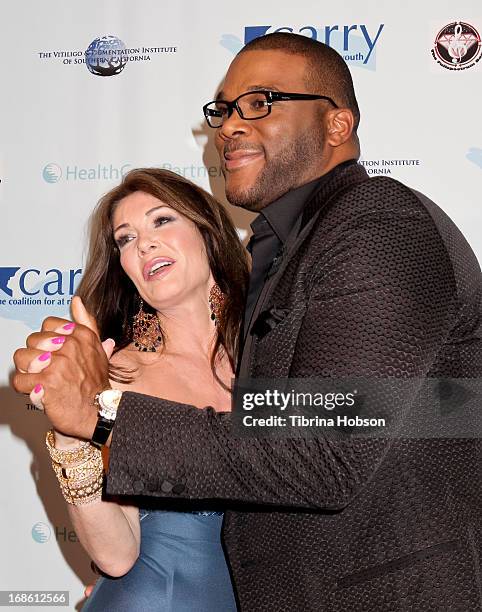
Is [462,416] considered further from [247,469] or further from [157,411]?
[157,411]

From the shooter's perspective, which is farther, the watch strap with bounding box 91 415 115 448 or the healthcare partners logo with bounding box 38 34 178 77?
the healthcare partners logo with bounding box 38 34 178 77

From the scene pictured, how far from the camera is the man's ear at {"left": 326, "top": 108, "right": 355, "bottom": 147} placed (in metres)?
1.98

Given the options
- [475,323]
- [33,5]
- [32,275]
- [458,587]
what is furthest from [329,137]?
[33,5]

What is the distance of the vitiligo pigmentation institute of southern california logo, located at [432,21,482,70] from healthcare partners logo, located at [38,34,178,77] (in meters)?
1.09

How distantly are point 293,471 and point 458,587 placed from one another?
38 centimetres

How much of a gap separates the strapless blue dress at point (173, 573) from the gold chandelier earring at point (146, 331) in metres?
0.52

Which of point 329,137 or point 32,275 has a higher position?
point 329,137

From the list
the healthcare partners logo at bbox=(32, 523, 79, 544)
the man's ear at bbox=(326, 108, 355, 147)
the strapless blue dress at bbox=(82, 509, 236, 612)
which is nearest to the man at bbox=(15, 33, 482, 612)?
the man's ear at bbox=(326, 108, 355, 147)

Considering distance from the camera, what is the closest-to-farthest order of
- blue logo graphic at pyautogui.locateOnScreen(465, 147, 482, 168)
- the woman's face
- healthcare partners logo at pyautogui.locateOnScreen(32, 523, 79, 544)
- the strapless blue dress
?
the strapless blue dress, the woman's face, blue logo graphic at pyautogui.locateOnScreen(465, 147, 482, 168), healthcare partners logo at pyautogui.locateOnScreen(32, 523, 79, 544)

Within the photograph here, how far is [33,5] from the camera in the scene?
357 centimetres

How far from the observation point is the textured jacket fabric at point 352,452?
1376 mm

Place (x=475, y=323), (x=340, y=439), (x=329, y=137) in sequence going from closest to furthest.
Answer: (x=340, y=439) → (x=475, y=323) → (x=329, y=137)

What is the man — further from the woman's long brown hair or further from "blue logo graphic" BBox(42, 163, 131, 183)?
"blue logo graphic" BBox(42, 163, 131, 183)

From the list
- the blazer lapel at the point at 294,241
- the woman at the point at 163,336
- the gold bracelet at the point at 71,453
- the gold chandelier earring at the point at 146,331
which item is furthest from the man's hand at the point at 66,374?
the gold chandelier earring at the point at 146,331
